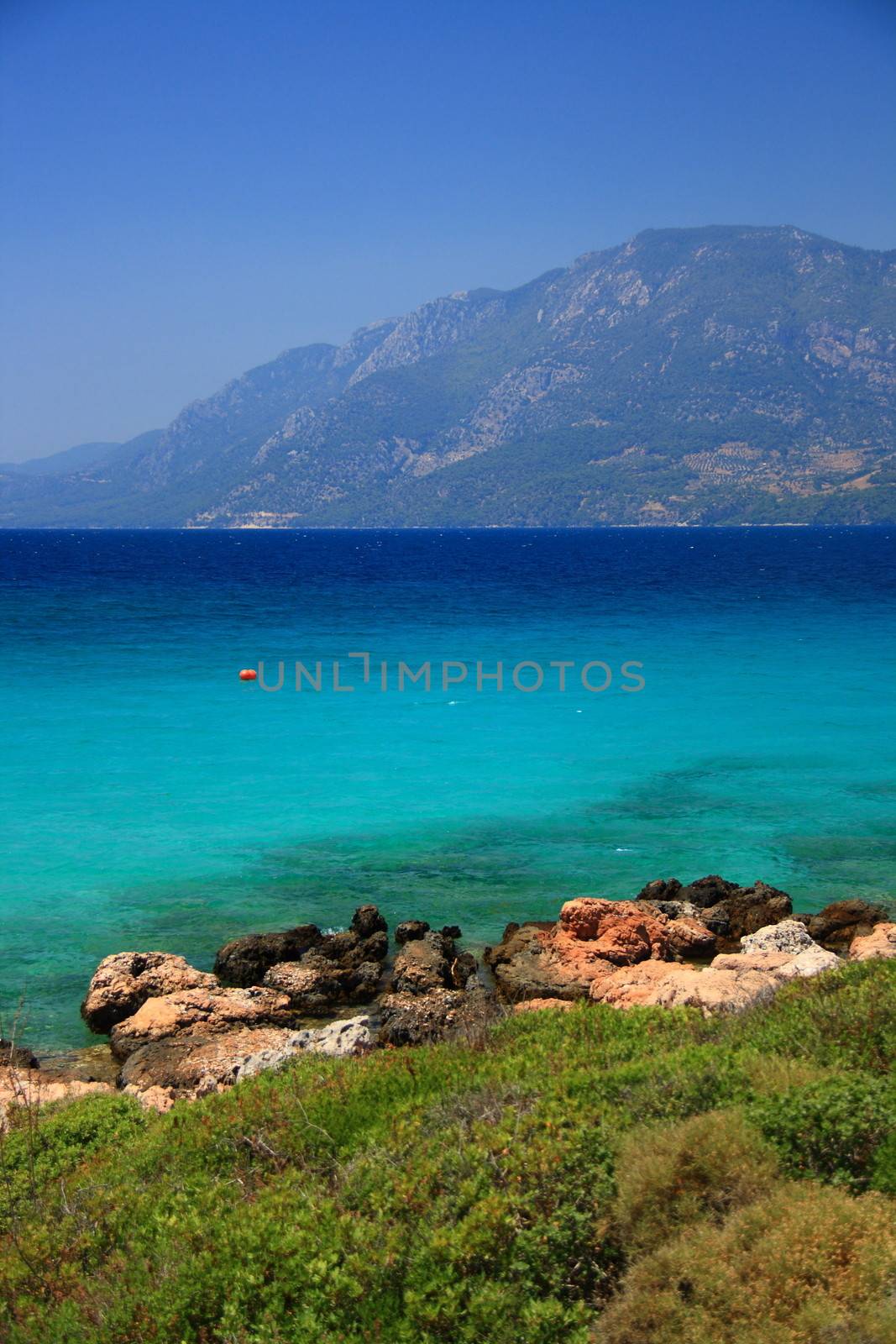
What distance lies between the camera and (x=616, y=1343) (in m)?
4.29

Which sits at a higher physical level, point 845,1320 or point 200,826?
point 845,1320

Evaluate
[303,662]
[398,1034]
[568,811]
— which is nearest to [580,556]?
[303,662]

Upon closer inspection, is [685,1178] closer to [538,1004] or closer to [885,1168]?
[885,1168]

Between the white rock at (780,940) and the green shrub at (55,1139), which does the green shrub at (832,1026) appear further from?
the white rock at (780,940)

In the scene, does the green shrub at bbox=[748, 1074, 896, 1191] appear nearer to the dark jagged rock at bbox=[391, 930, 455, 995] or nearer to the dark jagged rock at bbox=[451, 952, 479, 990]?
the dark jagged rock at bbox=[391, 930, 455, 995]

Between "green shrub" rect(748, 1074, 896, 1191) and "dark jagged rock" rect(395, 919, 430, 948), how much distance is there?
869 centimetres

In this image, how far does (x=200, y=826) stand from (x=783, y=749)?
1410cm

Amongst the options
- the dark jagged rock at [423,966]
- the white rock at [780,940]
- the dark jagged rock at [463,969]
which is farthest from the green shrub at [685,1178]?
the white rock at [780,940]

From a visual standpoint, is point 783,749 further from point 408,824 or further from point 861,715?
point 408,824

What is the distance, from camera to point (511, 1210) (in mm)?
4793

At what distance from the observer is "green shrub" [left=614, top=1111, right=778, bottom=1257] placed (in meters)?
4.74

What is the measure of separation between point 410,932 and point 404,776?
30.9ft

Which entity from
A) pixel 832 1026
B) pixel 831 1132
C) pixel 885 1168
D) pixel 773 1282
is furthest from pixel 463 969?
pixel 773 1282

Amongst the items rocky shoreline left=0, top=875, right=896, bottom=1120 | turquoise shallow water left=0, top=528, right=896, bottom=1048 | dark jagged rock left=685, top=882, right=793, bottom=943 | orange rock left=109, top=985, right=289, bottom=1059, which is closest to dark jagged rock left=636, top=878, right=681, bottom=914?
rocky shoreline left=0, top=875, right=896, bottom=1120
